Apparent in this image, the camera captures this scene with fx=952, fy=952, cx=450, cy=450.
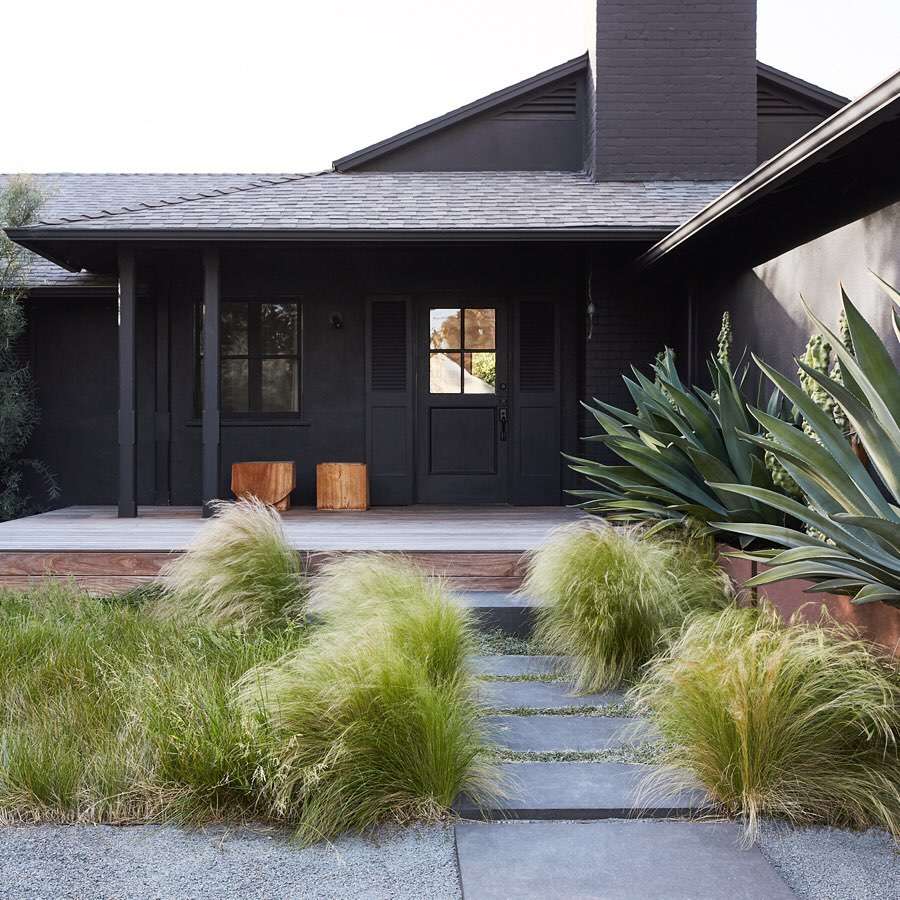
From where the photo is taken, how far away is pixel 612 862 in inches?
95.3

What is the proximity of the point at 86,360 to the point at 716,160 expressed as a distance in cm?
662

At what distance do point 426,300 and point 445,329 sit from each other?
0.32 meters

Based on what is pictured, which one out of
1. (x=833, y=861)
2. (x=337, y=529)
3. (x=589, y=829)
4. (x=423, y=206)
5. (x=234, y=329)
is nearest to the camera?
(x=833, y=861)

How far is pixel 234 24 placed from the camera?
2166 centimetres

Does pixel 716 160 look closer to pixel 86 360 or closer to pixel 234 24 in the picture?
pixel 86 360

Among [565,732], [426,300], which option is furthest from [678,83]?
[565,732]

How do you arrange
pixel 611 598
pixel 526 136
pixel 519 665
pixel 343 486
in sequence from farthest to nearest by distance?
pixel 526 136
pixel 343 486
pixel 519 665
pixel 611 598

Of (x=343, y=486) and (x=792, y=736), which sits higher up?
(x=343, y=486)

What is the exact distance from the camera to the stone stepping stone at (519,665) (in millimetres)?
4246

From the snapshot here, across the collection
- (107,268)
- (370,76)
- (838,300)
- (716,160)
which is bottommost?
(838,300)

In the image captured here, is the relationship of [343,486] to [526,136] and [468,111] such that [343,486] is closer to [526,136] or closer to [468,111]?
[468,111]

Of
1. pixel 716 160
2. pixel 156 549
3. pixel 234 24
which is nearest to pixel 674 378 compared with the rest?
pixel 156 549

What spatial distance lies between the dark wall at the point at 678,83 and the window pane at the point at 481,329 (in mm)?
1951

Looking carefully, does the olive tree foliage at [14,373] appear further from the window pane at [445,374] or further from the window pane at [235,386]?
the window pane at [445,374]
